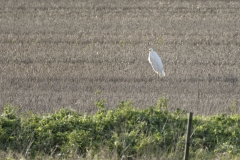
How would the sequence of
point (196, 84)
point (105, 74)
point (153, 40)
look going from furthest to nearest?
point (153, 40) → point (105, 74) → point (196, 84)

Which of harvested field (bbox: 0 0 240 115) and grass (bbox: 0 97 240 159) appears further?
harvested field (bbox: 0 0 240 115)

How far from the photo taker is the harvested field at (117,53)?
11.4m

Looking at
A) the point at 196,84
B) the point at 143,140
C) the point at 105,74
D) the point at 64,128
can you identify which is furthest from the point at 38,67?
the point at 143,140

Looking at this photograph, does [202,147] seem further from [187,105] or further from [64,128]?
[187,105]

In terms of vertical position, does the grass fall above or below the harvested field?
below

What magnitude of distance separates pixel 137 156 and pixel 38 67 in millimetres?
7641

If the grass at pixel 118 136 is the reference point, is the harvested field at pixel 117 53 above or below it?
above

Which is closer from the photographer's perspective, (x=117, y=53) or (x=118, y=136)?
(x=118, y=136)

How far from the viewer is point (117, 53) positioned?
15.2 m

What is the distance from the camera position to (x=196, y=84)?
1237 cm

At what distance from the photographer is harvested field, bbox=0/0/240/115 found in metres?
11.4

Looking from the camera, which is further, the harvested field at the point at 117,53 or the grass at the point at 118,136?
the harvested field at the point at 117,53

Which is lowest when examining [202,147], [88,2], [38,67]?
[202,147]

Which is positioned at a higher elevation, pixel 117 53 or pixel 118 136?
pixel 117 53
